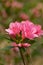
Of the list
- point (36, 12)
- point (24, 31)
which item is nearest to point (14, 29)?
point (24, 31)

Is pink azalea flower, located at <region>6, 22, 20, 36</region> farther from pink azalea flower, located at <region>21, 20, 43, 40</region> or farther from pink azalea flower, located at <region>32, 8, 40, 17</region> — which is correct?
pink azalea flower, located at <region>32, 8, 40, 17</region>

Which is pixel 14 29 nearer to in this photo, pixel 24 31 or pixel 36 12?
pixel 24 31

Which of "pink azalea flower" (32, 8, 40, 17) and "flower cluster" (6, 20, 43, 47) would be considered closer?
"flower cluster" (6, 20, 43, 47)

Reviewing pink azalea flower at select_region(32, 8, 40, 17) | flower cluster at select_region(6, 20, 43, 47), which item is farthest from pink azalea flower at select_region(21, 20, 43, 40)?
pink azalea flower at select_region(32, 8, 40, 17)

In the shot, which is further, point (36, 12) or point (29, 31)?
point (36, 12)

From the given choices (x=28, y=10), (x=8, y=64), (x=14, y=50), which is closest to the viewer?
(x=8, y=64)

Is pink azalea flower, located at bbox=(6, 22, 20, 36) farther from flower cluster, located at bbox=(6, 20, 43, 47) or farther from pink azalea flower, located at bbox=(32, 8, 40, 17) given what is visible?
pink azalea flower, located at bbox=(32, 8, 40, 17)

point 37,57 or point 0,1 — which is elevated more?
point 0,1

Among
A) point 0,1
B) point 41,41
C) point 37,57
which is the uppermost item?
point 0,1

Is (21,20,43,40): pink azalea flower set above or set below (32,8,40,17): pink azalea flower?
below

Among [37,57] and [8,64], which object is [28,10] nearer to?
[37,57]

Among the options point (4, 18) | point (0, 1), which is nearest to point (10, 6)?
point (0, 1)
